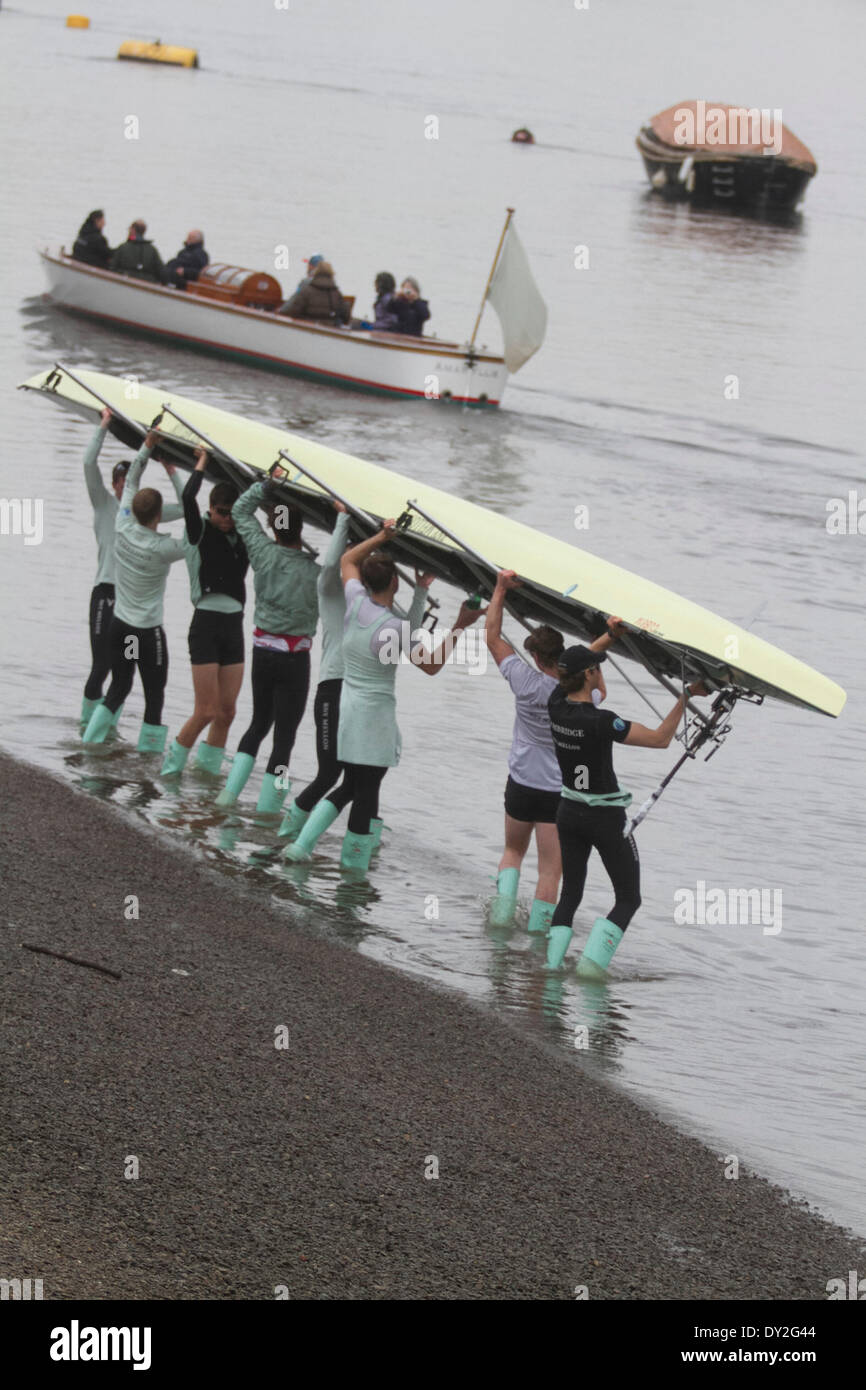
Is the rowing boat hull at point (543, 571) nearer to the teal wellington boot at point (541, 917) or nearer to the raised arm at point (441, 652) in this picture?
the raised arm at point (441, 652)

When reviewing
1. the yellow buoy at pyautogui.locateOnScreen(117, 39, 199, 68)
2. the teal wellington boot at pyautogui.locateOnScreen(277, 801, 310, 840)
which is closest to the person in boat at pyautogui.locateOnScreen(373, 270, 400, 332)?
the teal wellington boot at pyautogui.locateOnScreen(277, 801, 310, 840)

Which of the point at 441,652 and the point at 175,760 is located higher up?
the point at 441,652

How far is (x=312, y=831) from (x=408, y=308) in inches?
763

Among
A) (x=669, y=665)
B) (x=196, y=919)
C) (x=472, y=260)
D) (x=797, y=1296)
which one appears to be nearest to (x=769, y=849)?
(x=669, y=665)

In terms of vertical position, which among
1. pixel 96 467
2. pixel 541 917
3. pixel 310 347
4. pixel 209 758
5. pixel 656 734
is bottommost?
pixel 541 917

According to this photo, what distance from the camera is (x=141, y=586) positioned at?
1119 centimetres

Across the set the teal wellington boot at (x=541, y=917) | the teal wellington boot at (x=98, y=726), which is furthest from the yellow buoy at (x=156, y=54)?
the teal wellington boot at (x=541, y=917)

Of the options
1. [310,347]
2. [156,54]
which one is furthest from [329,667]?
[156,54]

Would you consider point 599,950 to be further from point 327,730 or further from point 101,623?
point 101,623

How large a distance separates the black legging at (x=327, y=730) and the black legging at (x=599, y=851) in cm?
163

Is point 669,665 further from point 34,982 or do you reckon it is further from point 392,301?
point 392,301

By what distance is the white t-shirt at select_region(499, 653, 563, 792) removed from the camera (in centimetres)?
929

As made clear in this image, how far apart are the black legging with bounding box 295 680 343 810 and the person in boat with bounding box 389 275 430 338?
61.7ft

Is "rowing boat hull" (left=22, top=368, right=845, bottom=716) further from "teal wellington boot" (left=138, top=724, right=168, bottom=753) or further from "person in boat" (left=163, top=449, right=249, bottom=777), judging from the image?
"teal wellington boot" (left=138, top=724, right=168, bottom=753)
